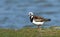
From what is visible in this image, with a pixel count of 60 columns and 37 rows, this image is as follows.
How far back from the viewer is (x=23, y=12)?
22234mm

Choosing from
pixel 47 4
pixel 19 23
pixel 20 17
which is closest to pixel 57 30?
pixel 19 23

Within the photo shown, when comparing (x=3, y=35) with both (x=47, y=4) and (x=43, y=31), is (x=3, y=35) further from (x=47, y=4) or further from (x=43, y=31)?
(x=47, y=4)

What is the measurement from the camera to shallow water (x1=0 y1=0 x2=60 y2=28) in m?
18.1

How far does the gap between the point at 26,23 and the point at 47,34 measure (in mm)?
3483

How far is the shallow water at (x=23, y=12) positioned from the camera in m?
18.1

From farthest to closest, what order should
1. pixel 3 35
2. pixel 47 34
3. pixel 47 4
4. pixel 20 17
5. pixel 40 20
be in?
pixel 47 4, pixel 20 17, pixel 40 20, pixel 47 34, pixel 3 35

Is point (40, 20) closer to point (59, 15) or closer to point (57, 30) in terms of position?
point (57, 30)

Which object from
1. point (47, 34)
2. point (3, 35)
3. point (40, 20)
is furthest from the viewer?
point (40, 20)

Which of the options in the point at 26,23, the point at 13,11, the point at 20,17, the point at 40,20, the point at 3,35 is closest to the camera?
the point at 3,35

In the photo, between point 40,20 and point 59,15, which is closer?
point 40,20

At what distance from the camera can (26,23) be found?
56.5 ft

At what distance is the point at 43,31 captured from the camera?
1438cm

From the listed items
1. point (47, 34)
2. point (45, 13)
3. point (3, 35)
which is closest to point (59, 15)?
point (45, 13)

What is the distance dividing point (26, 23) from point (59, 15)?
13.8ft
